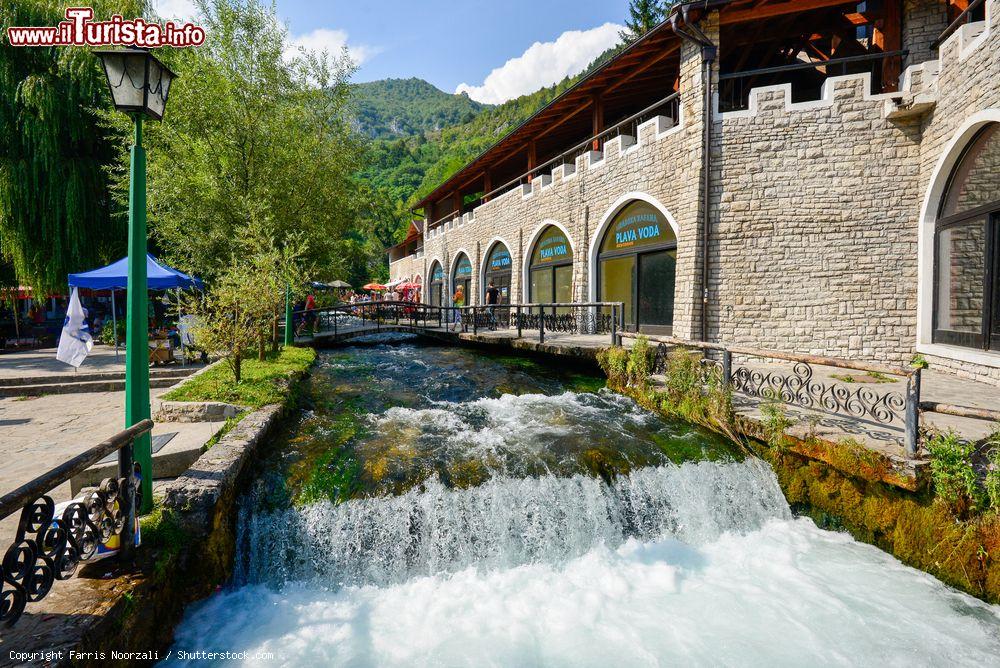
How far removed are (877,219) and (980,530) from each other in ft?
23.1

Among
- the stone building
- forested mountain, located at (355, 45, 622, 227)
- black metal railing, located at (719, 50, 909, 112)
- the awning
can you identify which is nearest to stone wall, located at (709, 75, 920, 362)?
the stone building

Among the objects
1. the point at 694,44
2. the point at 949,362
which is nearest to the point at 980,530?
the point at 949,362

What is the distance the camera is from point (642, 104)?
48.8ft

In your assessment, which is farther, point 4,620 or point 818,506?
point 818,506

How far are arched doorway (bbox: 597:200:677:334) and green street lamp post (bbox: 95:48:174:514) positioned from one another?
9.77 m

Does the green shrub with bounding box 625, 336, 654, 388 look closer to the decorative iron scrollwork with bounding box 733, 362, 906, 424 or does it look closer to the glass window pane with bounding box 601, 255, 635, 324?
the decorative iron scrollwork with bounding box 733, 362, 906, 424

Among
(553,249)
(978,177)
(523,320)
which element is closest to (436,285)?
(553,249)

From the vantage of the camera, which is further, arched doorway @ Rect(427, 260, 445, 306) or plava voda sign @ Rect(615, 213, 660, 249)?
arched doorway @ Rect(427, 260, 445, 306)

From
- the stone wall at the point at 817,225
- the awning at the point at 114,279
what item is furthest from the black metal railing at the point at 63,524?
the stone wall at the point at 817,225

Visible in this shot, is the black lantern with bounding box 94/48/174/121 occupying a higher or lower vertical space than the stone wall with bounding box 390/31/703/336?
lower

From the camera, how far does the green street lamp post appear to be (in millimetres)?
3287

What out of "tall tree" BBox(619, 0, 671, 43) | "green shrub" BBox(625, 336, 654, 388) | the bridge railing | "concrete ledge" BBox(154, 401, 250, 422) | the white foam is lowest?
the white foam

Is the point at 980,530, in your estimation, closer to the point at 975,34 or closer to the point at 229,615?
the point at 229,615

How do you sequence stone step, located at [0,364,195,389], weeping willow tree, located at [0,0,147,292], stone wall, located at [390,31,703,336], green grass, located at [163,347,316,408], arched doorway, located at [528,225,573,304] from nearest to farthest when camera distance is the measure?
green grass, located at [163,347,316,408], stone step, located at [0,364,195,389], stone wall, located at [390,31,703,336], weeping willow tree, located at [0,0,147,292], arched doorway, located at [528,225,573,304]
